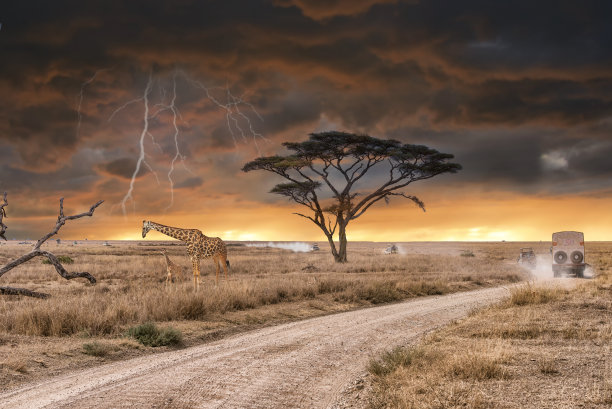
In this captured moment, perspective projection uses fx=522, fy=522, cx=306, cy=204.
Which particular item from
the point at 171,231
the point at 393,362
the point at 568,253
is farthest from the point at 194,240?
the point at 568,253

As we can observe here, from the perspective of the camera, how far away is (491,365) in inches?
357

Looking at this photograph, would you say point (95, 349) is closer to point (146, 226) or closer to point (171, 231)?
point (146, 226)

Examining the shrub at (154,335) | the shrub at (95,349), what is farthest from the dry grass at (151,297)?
the shrub at (95,349)

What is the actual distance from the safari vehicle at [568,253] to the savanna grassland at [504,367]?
21267mm

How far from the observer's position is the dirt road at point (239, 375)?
7945mm

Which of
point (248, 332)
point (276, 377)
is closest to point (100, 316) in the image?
point (248, 332)

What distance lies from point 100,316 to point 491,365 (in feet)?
33.8

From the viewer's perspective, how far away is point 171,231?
24.2 meters

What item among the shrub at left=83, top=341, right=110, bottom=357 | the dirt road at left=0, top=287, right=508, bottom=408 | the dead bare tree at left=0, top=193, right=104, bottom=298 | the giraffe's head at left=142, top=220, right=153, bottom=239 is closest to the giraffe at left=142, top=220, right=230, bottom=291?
the giraffe's head at left=142, top=220, right=153, bottom=239

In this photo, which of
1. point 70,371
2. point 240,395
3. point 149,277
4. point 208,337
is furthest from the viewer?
point 149,277

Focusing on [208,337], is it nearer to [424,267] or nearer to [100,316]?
[100,316]

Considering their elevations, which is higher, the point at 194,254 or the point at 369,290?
the point at 194,254

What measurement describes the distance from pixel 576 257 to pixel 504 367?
29.6 meters

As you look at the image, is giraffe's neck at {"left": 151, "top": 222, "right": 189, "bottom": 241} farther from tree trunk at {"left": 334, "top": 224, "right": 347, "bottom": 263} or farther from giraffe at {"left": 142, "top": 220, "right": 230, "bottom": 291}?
tree trunk at {"left": 334, "top": 224, "right": 347, "bottom": 263}
